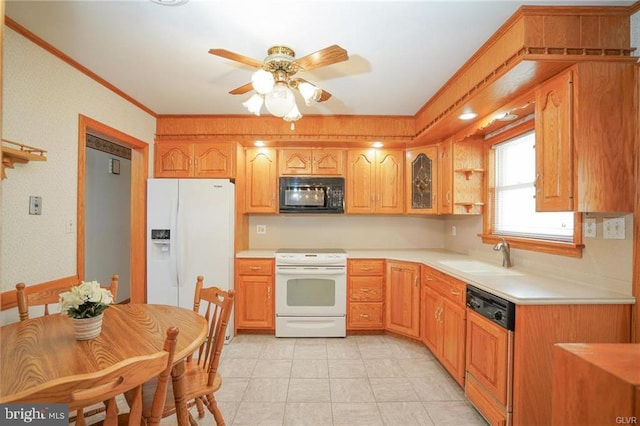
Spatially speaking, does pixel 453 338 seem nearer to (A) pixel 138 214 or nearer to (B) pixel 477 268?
(B) pixel 477 268

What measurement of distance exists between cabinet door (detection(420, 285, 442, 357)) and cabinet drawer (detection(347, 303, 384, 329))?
46 cm

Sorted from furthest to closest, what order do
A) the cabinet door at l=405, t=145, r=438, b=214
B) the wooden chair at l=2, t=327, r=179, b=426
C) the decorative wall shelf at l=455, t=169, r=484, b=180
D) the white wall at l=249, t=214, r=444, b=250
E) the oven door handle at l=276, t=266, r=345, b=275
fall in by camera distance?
the white wall at l=249, t=214, r=444, b=250 < the cabinet door at l=405, t=145, r=438, b=214 < the oven door handle at l=276, t=266, r=345, b=275 < the decorative wall shelf at l=455, t=169, r=484, b=180 < the wooden chair at l=2, t=327, r=179, b=426

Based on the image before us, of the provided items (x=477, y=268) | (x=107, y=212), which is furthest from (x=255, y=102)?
(x=107, y=212)

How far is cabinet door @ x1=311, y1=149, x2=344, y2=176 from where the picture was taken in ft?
11.5

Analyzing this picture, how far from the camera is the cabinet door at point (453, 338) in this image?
219cm

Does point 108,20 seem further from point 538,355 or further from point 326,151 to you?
point 538,355

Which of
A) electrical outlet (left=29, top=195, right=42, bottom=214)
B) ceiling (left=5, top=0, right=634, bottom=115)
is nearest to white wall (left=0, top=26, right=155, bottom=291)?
electrical outlet (left=29, top=195, right=42, bottom=214)

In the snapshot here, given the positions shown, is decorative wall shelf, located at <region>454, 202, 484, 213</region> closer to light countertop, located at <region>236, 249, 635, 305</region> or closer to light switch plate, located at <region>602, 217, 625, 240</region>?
light countertop, located at <region>236, 249, 635, 305</region>

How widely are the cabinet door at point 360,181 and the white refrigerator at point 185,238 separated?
138 centimetres

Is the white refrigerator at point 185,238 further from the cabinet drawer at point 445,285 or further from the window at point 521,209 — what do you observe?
the window at point 521,209

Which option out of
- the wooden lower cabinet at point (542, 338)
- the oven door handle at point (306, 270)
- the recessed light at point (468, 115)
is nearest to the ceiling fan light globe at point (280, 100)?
the recessed light at point (468, 115)

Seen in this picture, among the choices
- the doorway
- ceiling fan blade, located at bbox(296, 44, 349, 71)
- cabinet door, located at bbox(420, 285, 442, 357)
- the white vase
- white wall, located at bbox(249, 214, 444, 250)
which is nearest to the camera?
the white vase

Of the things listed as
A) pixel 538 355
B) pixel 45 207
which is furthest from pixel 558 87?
pixel 45 207

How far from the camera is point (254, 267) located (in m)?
3.22
